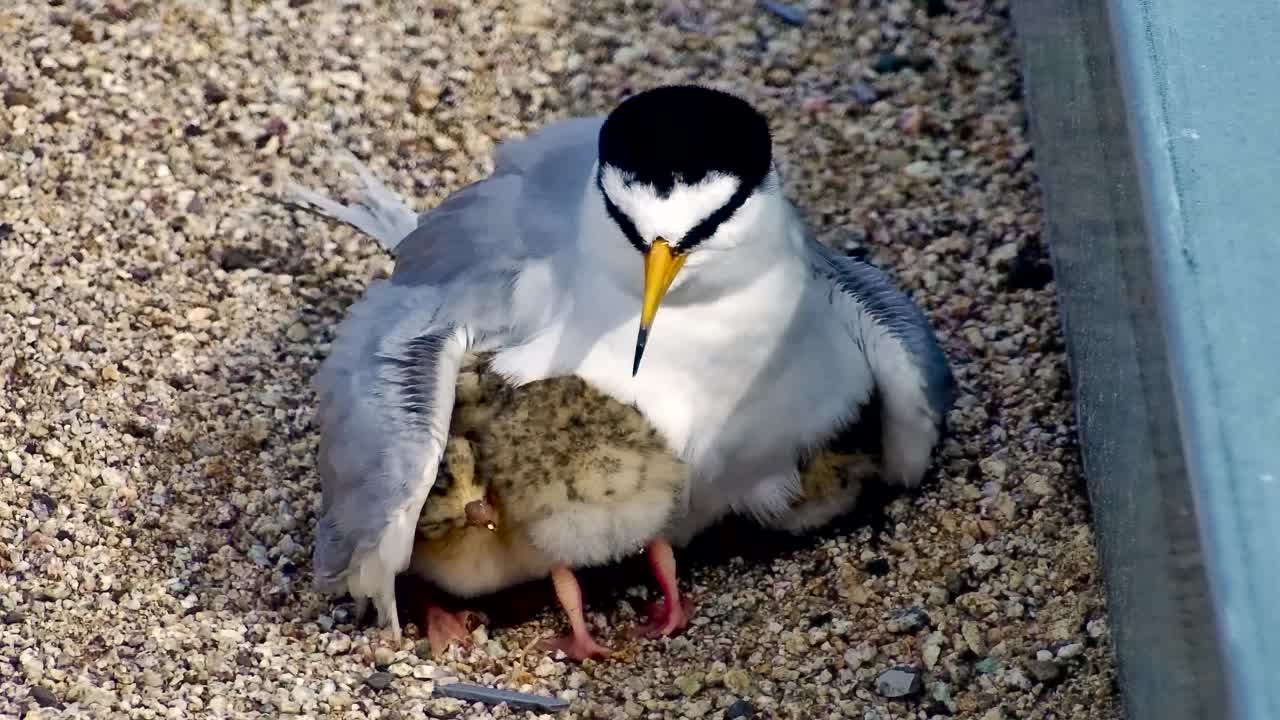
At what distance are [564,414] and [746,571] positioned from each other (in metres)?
0.54

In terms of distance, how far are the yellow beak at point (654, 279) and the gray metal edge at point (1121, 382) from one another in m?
0.69

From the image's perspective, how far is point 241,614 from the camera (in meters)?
3.26

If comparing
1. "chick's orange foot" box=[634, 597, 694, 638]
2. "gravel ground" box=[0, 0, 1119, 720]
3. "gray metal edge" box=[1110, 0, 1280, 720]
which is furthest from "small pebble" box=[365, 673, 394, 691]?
"gray metal edge" box=[1110, 0, 1280, 720]

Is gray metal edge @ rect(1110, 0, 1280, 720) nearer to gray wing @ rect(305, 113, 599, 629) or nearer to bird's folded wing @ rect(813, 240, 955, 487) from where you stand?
bird's folded wing @ rect(813, 240, 955, 487)

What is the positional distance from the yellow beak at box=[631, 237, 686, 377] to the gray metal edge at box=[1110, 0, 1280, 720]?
0.74 metres

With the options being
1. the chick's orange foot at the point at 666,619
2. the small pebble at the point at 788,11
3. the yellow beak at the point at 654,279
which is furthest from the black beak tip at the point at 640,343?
the small pebble at the point at 788,11

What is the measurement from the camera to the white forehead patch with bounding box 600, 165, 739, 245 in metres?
2.85

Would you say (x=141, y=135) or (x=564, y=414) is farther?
(x=141, y=135)

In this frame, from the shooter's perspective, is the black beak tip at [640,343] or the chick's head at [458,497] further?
the chick's head at [458,497]

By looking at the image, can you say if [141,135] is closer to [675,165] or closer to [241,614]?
[241,614]

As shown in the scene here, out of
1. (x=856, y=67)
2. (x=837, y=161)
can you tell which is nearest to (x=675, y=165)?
(x=837, y=161)

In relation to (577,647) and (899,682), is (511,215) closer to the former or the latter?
(577,647)

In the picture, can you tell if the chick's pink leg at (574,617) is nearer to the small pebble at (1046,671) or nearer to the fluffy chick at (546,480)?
the fluffy chick at (546,480)

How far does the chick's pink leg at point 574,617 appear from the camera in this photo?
3.23m
